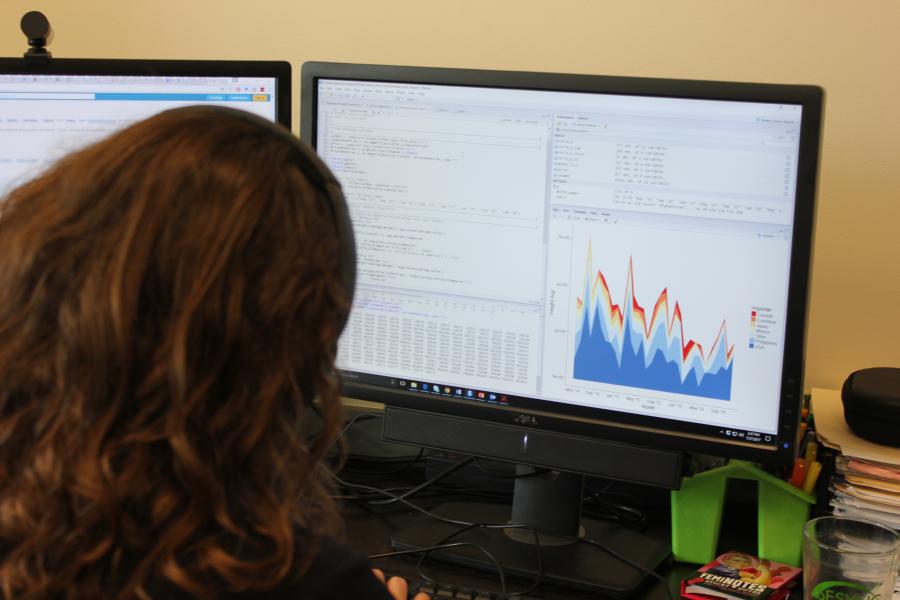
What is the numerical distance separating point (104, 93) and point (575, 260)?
588 mm

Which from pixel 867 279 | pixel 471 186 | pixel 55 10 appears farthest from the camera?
pixel 55 10

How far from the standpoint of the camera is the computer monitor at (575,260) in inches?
38.5

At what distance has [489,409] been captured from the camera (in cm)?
110

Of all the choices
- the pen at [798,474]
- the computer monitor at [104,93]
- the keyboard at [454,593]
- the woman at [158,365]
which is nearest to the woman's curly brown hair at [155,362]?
the woman at [158,365]

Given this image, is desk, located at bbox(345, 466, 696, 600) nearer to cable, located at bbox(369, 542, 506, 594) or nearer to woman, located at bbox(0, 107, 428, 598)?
cable, located at bbox(369, 542, 506, 594)

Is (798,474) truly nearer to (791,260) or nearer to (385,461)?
(791,260)

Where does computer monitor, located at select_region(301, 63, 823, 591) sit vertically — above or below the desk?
above

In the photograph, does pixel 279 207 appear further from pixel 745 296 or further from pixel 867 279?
pixel 867 279

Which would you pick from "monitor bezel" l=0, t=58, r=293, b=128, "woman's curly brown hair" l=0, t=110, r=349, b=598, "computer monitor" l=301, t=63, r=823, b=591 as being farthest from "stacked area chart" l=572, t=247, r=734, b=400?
"woman's curly brown hair" l=0, t=110, r=349, b=598

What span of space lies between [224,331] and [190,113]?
0.13m

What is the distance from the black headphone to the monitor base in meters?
0.49

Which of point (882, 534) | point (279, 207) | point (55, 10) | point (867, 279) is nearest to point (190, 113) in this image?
point (279, 207)

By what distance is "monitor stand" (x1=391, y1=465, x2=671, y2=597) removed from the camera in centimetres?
104

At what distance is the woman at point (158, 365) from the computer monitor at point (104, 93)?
551 mm
